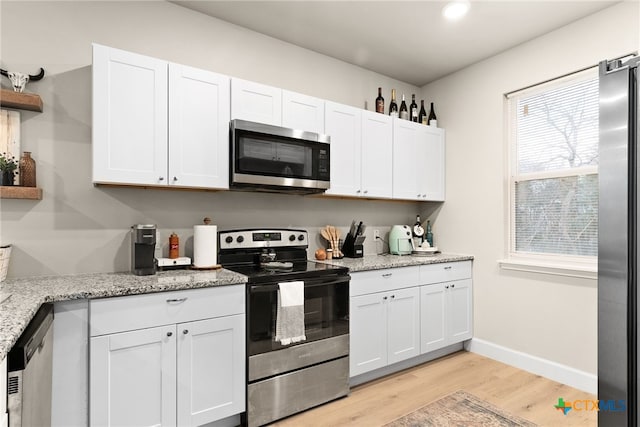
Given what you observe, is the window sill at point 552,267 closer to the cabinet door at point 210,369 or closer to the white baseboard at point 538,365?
the white baseboard at point 538,365

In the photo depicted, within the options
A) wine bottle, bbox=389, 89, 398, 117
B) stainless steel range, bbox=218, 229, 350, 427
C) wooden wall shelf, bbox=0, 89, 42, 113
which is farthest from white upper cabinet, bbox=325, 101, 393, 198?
wooden wall shelf, bbox=0, 89, 42, 113

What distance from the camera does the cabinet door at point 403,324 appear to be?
294 cm

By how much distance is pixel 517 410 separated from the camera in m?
2.44

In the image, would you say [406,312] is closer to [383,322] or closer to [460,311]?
[383,322]

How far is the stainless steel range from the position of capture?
7.35ft

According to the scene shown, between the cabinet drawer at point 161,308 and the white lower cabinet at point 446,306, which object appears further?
the white lower cabinet at point 446,306

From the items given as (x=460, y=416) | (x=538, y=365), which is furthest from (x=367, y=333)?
(x=538, y=365)

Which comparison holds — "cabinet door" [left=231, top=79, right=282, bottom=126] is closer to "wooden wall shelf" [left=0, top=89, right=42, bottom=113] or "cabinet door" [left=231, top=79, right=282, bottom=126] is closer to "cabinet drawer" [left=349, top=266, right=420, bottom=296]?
"wooden wall shelf" [left=0, top=89, right=42, bottom=113]

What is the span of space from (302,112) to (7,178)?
75.1 inches

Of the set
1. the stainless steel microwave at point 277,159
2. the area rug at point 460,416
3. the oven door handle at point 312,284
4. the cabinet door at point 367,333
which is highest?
the stainless steel microwave at point 277,159

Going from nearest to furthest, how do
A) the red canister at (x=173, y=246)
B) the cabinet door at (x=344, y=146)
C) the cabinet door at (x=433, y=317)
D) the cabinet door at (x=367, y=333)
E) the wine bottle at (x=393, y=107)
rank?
the red canister at (x=173, y=246)
the cabinet door at (x=367, y=333)
the cabinet door at (x=344, y=146)
the cabinet door at (x=433, y=317)
the wine bottle at (x=393, y=107)

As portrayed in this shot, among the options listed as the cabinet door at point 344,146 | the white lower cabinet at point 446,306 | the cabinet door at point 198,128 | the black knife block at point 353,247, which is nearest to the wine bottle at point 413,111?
the cabinet door at point 344,146

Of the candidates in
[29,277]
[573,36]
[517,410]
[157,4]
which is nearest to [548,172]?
[573,36]

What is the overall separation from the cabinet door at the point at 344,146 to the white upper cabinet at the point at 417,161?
1.51 ft
